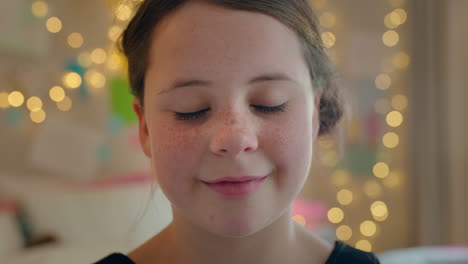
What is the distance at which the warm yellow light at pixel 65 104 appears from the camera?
194 centimetres

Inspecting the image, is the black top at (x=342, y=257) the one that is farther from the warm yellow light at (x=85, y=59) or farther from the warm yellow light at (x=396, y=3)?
the warm yellow light at (x=396, y=3)

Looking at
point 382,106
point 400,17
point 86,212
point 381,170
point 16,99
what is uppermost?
point 400,17

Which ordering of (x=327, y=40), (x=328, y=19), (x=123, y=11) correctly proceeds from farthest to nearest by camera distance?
(x=328, y=19), (x=123, y=11), (x=327, y=40)

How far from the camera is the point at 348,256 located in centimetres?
85

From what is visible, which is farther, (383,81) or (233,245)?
(383,81)

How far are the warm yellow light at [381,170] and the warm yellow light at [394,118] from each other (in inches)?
9.0

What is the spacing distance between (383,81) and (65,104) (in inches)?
67.2

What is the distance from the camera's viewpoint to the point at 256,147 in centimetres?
66

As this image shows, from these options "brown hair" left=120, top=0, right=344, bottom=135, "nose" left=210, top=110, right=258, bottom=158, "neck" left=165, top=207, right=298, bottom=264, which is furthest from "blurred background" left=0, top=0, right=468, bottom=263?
"nose" left=210, top=110, right=258, bottom=158

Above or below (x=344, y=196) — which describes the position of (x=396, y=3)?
above

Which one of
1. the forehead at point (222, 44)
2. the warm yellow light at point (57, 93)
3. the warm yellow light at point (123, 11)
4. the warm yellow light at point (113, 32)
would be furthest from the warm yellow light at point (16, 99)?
the forehead at point (222, 44)

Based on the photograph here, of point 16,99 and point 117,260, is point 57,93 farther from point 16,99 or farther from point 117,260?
point 117,260

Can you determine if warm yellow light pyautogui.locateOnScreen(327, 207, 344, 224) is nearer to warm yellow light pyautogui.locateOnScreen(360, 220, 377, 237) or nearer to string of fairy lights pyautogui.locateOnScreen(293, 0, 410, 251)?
string of fairy lights pyautogui.locateOnScreen(293, 0, 410, 251)

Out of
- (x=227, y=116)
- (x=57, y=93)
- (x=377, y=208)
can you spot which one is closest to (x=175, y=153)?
(x=227, y=116)
